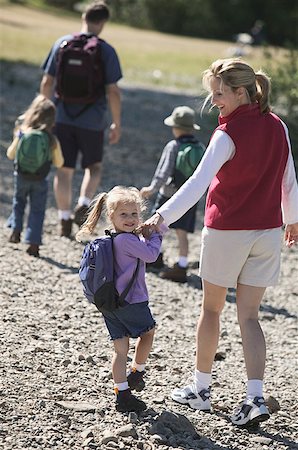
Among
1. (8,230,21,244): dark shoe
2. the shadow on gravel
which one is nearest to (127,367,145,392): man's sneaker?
the shadow on gravel

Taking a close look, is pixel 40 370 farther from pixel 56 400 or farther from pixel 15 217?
pixel 15 217

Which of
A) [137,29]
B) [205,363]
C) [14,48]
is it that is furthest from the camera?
[137,29]

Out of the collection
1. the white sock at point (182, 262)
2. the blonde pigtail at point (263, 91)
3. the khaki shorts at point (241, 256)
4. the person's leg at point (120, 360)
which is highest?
the blonde pigtail at point (263, 91)

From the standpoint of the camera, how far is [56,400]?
17.4 ft

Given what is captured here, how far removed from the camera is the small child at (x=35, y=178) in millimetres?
8609

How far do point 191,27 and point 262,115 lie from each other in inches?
1641

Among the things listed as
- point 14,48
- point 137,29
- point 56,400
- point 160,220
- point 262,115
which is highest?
point 137,29

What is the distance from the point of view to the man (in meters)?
9.24

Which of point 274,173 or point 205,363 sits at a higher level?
point 274,173

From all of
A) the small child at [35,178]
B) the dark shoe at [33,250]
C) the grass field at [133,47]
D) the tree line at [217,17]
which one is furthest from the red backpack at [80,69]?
the tree line at [217,17]

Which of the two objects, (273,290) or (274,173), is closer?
(274,173)

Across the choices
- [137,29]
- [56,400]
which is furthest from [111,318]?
[137,29]

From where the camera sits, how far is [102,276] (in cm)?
514

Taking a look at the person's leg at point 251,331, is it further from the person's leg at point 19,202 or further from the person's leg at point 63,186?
the person's leg at point 63,186
